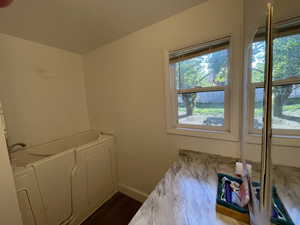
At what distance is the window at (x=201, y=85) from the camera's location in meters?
1.25

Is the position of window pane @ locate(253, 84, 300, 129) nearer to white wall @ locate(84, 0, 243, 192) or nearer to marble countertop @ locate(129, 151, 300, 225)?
marble countertop @ locate(129, 151, 300, 225)

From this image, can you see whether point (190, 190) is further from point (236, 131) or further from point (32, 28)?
point (32, 28)

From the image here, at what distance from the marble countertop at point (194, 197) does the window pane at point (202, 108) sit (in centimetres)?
48

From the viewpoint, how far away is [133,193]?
6.20 ft

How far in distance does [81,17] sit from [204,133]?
1746mm

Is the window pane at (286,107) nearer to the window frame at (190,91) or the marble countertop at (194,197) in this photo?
the marble countertop at (194,197)

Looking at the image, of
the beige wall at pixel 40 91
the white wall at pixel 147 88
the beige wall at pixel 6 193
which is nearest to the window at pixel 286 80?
the white wall at pixel 147 88

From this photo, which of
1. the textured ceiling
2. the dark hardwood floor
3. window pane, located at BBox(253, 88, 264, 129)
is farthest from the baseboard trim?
the textured ceiling

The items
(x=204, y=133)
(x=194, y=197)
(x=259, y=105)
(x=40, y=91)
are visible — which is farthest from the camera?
(x=40, y=91)

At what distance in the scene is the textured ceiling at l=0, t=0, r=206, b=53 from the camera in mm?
1150

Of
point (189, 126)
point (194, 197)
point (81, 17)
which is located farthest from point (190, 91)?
point (81, 17)

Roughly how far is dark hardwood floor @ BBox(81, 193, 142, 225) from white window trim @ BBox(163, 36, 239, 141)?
1.17 metres

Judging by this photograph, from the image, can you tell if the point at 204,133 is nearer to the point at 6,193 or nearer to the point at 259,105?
the point at 259,105

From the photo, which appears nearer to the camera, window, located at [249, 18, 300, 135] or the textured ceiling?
window, located at [249, 18, 300, 135]
